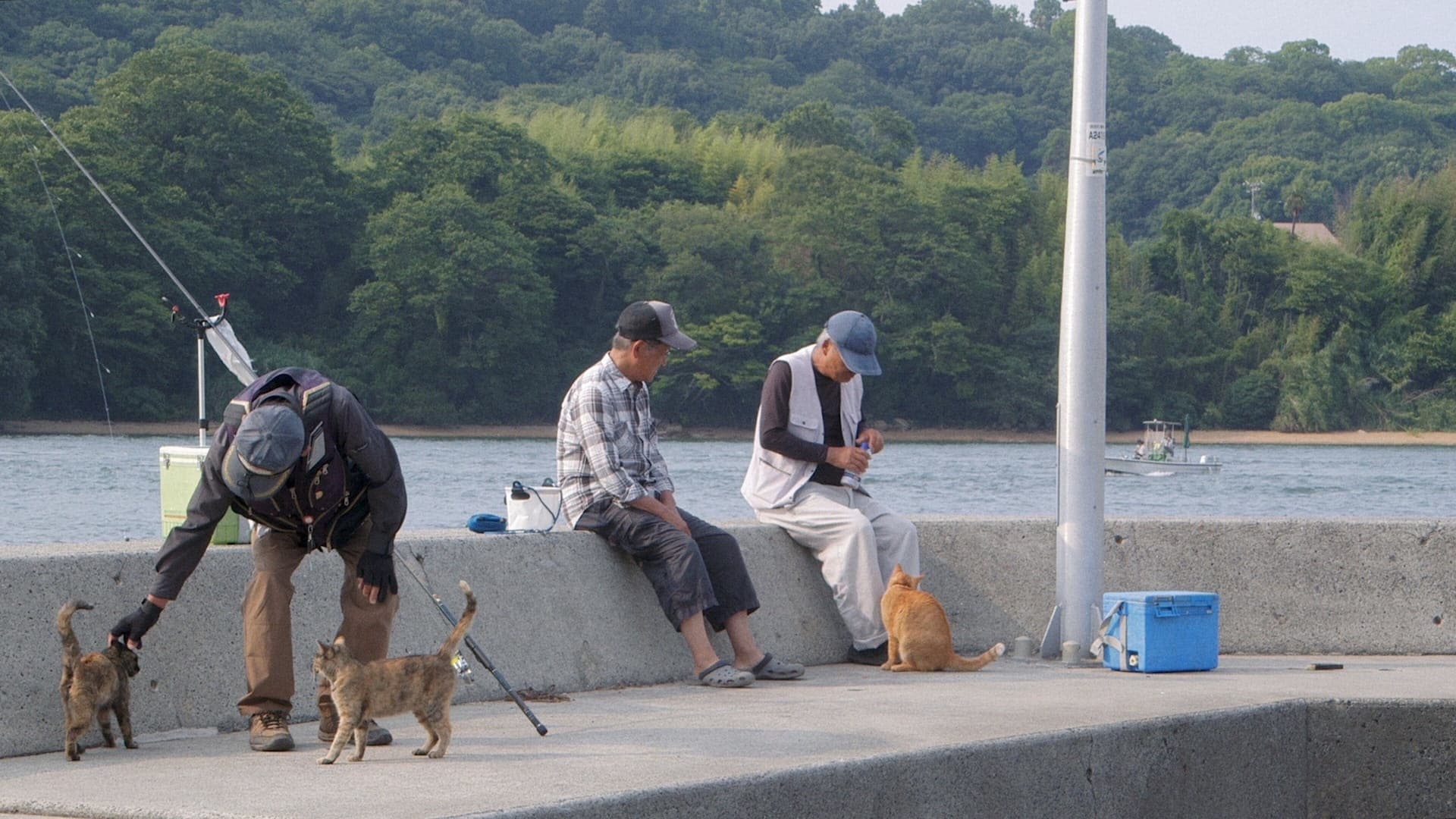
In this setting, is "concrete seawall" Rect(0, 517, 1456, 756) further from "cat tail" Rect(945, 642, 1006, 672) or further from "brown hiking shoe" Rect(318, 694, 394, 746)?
"cat tail" Rect(945, 642, 1006, 672)

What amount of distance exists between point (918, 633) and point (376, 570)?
2702 mm

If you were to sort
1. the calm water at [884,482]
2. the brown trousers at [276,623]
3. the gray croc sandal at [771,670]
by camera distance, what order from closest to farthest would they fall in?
the brown trousers at [276,623] → the gray croc sandal at [771,670] → the calm water at [884,482]

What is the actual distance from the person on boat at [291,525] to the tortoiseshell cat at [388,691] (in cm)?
9

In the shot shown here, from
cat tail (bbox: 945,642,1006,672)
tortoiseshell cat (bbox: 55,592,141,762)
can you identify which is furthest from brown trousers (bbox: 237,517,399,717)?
cat tail (bbox: 945,642,1006,672)

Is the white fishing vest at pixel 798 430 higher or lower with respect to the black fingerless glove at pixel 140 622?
higher

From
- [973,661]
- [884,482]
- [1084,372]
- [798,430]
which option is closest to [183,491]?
[798,430]

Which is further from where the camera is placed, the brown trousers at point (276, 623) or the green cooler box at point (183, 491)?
the green cooler box at point (183, 491)

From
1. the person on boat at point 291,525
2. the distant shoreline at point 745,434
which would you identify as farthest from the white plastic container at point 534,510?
the distant shoreline at point 745,434

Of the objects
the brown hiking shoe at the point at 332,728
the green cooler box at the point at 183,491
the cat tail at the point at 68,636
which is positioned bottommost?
the brown hiking shoe at the point at 332,728

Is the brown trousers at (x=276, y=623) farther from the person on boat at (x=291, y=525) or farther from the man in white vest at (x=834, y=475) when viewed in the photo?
the man in white vest at (x=834, y=475)

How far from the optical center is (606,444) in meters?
7.14

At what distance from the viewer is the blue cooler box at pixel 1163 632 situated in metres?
7.55

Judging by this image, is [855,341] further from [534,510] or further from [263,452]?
[263,452]

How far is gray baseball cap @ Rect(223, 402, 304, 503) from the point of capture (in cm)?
523
